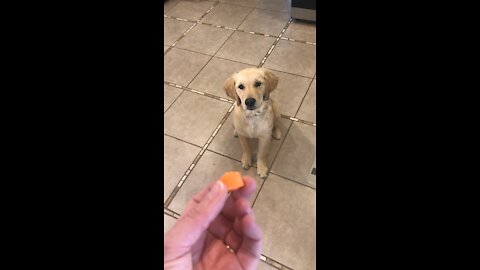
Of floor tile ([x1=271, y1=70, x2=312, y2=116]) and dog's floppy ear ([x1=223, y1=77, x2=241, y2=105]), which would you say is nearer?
→ dog's floppy ear ([x1=223, y1=77, x2=241, y2=105])

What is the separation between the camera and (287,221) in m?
1.80

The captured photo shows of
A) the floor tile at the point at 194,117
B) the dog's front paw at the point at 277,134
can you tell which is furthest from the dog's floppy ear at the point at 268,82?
the floor tile at the point at 194,117

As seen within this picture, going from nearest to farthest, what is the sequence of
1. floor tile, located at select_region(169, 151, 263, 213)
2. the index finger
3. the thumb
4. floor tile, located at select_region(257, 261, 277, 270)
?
the thumb
the index finger
floor tile, located at select_region(257, 261, 277, 270)
floor tile, located at select_region(169, 151, 263, 213)

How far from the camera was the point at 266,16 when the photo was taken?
140 inches

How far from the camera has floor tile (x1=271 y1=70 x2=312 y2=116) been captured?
2.45m

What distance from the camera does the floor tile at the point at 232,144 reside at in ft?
7.07

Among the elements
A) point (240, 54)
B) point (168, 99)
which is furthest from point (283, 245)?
point (240, 54)

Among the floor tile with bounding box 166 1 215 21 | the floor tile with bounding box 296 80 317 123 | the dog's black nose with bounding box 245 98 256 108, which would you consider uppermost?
the dog's black nose with bounding box 245 98 256 108

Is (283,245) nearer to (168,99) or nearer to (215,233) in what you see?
(215,233)

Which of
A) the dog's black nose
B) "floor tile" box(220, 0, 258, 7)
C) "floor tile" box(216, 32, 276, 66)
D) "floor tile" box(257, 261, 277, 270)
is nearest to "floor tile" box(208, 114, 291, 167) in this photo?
the dog's black nose

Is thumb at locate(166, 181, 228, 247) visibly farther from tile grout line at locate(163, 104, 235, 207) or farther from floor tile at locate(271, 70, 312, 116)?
floor tile at locate(271, 70, 312, 116)

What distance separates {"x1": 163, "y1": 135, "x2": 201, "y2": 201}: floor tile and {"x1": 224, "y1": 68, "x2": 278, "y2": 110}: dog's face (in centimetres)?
64

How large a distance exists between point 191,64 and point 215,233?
7.19 ft
